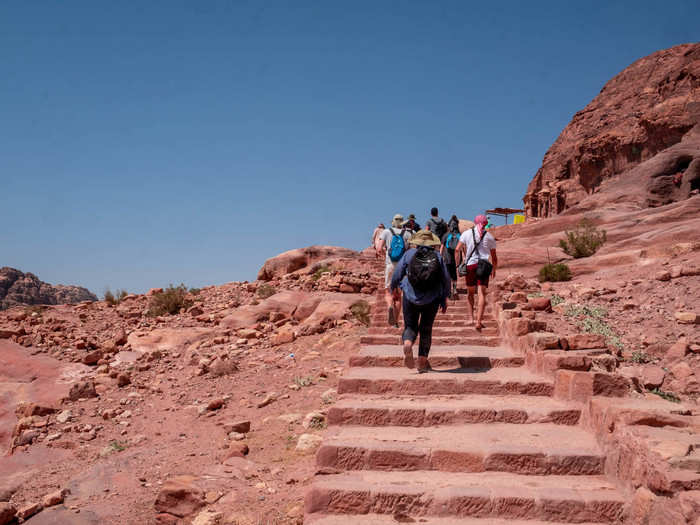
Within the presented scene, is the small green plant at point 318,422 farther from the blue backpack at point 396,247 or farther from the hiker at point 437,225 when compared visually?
the hiker at point 437,225

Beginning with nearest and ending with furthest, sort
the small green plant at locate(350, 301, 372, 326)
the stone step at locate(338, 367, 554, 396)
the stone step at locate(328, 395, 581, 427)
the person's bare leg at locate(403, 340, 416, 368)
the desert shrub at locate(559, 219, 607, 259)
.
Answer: the stone step at locate(328, 395, 581, 427)
the stone step at locate(338, 367, 554, 396)
the person's bare leg at locate(403, 340, 416, 368)
the small green plant at locate(350, 301, 372, 326)
the desert shrub at locate(559, 219, 607, 259)

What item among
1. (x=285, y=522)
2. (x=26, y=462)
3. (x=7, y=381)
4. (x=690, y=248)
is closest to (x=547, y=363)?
(x=285, y=522)

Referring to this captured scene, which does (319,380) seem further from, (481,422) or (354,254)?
(354,254)

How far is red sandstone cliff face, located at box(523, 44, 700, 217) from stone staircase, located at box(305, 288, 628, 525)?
2116cm

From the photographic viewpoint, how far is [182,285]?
16953 mm

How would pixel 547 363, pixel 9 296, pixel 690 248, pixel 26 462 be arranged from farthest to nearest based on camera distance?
pixel 9 296, pixel 690 248, pixel 26 462, pixel 547 363

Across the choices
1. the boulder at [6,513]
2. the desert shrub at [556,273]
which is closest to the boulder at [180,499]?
the boulder at [6,513]

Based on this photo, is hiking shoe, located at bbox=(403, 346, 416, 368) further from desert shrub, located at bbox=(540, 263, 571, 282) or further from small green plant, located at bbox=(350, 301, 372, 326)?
desert shrub, located at bbox=(540, 263, 571, 282)

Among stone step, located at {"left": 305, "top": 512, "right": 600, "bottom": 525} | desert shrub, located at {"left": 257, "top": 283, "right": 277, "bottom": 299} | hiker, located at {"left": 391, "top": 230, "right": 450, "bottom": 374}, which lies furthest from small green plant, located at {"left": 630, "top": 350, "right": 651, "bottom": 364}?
desert shrub, located at {"left": 257, "top": 283, "right": 277, "bottom": 299}

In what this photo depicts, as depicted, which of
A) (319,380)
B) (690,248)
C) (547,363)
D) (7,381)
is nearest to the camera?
(547,363)

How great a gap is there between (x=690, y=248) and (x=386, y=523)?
11226mm

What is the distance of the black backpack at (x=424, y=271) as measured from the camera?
5.46m

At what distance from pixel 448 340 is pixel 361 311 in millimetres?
3576

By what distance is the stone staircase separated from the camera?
3.30 meters
